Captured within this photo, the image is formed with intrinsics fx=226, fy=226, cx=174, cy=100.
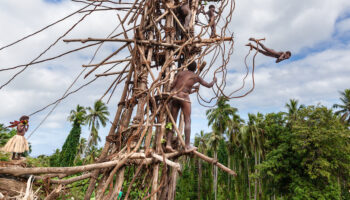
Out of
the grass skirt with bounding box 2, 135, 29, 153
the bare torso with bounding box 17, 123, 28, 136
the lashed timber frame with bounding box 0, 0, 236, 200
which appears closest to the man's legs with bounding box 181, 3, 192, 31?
the lashed timber frame with bounding box 0, 0, 236, 200

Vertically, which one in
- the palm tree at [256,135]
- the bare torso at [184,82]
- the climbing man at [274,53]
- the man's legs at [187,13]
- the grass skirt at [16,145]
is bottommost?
the grass skirt at [16,145]

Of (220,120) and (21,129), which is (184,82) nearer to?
(21,129)

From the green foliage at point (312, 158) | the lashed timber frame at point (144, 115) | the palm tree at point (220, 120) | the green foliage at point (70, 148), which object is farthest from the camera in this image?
the palm tree at point (220, 120)

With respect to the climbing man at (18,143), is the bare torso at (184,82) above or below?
above

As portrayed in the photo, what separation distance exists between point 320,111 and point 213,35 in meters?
18.9

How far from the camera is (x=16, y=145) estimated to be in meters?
5.84

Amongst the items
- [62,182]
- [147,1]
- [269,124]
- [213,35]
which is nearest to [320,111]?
[269,124]

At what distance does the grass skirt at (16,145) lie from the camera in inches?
224

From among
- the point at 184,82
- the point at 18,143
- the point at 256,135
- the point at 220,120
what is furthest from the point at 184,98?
the point at 220,120

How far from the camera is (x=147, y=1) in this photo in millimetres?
3191

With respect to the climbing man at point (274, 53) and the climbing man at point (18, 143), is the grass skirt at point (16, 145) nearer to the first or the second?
the climbing man at point (18, 143)

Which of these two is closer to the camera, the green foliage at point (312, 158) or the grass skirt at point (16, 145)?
the grass skirt at point (16, 145)

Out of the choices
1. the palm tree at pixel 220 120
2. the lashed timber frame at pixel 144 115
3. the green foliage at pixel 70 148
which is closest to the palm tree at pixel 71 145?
the green foliage at pixel 70 148

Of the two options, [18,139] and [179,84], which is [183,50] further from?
[18,139]
